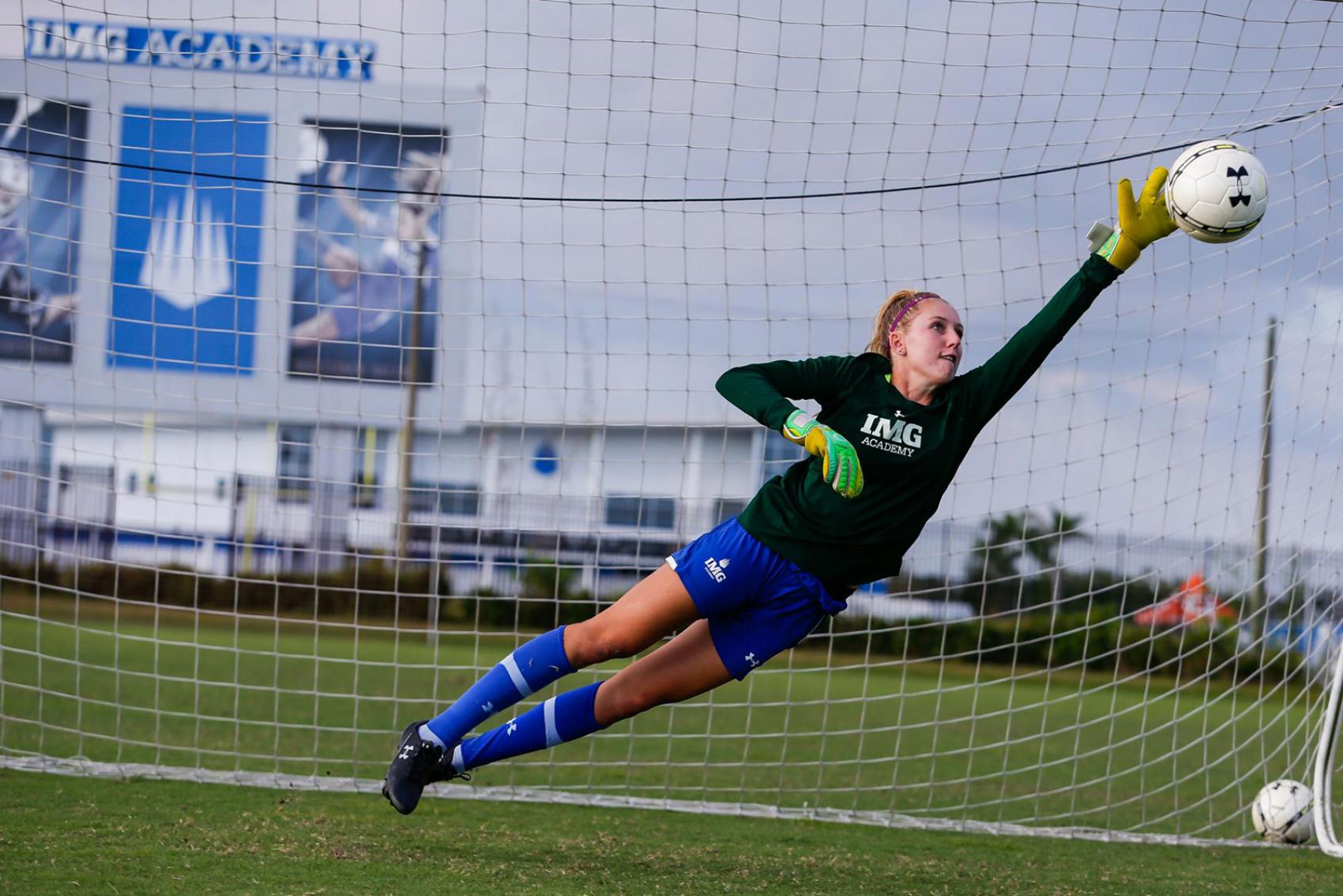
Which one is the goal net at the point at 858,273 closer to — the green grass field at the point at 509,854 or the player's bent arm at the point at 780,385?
the green grass field at the point at 509,854

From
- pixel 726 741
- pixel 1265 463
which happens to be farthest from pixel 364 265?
pixel 1265 463

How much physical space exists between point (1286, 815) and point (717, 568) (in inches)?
130

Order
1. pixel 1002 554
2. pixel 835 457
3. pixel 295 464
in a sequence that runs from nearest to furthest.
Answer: pixel 835 457 → pixel 1002 554 → pixel 295 464

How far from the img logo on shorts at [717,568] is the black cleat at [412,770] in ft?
3.34

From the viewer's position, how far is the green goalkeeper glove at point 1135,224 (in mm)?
3791

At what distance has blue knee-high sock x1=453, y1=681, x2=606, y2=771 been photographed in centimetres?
398

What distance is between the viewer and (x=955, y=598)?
21.1m

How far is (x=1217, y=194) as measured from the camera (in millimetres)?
3807

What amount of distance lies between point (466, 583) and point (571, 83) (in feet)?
45.8

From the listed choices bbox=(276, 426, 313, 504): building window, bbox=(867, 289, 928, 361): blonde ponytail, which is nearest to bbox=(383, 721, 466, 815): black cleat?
bbox=(867, 289, 928, 361): blonde ponytail

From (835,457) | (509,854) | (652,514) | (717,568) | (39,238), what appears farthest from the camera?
(652,514)

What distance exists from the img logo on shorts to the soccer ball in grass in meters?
3.25

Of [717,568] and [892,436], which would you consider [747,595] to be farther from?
[892,436]

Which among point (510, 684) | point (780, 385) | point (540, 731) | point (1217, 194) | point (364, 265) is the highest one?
point (364, 265)
